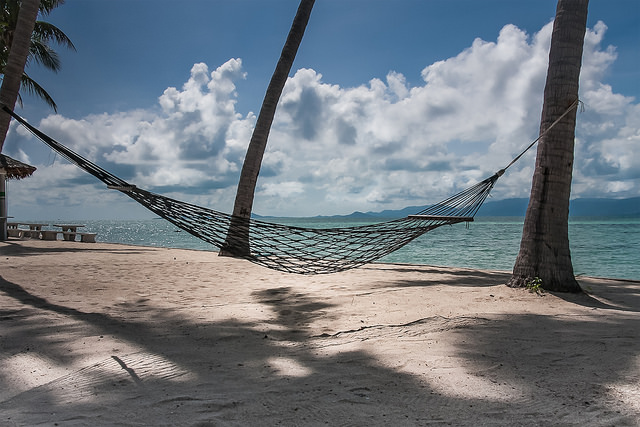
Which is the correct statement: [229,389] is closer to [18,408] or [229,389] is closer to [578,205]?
[18,408]

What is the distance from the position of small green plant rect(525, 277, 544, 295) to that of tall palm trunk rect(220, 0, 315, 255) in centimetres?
449

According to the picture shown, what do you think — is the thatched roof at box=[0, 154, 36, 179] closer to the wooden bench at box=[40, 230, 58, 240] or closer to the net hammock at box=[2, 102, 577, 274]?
the wooden bench at box=[40, 230, 58, 240]

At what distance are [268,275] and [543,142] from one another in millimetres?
3355

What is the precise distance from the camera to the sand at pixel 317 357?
5.01 feet

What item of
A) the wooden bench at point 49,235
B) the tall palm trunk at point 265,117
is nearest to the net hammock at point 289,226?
the tall palm trunk at point 265,117

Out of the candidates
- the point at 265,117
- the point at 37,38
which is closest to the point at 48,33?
the point at 37,38

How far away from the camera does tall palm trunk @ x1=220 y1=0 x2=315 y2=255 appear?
22.9ft

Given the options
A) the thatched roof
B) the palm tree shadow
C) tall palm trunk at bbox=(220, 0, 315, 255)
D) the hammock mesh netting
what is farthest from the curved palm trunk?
the thatched roof

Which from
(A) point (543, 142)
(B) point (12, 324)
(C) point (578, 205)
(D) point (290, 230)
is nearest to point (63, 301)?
(B) point (12, 324)

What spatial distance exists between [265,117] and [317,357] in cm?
560

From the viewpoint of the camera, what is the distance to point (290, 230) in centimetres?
399

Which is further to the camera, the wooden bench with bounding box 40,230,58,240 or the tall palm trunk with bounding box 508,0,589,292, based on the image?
the wooden bench with bounding box 40,230,58,240

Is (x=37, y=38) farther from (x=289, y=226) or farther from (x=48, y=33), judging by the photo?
(x=289, y=226)

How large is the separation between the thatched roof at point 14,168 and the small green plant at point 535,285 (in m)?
11.1
